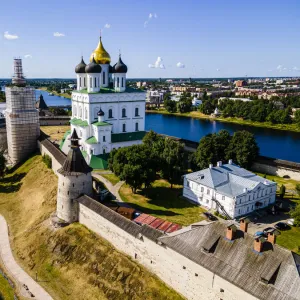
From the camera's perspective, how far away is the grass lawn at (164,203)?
31016 mm

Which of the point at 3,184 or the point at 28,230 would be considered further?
the point at 3,184

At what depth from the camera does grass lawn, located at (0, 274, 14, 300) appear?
24.2m

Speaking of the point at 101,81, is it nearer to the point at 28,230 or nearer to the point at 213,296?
the point at 28,230

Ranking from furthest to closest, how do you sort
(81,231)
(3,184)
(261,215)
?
1. (3,184)
2. (261,215)
3. (81,231)

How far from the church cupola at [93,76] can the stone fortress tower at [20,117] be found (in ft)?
38.8

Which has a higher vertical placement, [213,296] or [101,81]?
[101,81]

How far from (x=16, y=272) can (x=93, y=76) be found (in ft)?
90.2

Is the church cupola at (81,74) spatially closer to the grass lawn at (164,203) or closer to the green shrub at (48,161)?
the green shrub at (48,161)

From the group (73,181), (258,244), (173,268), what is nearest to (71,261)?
(73,181)

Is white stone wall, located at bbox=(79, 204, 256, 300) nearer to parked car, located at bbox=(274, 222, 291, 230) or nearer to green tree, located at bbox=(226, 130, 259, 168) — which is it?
parked car, located at bbox=(274, 222, 291, 230)

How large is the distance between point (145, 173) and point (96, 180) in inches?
268

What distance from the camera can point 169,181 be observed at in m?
39.7

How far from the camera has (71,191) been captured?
2972cm

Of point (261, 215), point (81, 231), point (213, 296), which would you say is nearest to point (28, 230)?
point (81, 231)
